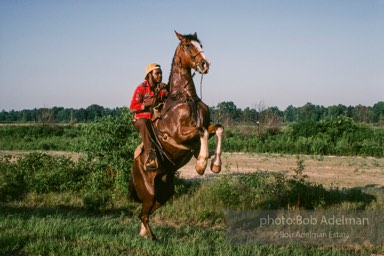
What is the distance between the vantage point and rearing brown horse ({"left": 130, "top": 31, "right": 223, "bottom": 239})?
6473 mm

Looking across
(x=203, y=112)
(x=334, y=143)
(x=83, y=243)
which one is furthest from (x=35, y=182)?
(x=334, y=143)

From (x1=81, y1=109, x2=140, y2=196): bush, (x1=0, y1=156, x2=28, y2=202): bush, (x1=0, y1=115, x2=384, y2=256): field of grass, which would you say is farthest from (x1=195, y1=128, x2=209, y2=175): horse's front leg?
(x1=0, y1=156, x2=28, y2=202): bush

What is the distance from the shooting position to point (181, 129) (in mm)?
6766

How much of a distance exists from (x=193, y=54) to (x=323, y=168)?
60.0 ft

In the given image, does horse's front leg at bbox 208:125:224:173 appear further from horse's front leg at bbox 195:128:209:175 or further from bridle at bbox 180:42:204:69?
bridle at bbox 180:42:204:69

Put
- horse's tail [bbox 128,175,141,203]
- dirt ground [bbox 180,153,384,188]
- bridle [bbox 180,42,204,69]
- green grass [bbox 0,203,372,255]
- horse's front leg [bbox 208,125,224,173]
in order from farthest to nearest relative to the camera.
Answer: dirt ground [bbox 180,153,384,188] → horse's tail [bbox 128,175,141,203] → bridle [bbox 180,42,204,69] → horse's front leg [bbox 208,125,224,173] → green grass [bbox 0,203,372,255]

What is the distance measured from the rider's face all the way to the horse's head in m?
0.74

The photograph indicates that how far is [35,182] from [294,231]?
26.2 ft

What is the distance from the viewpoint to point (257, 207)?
36.7 feet

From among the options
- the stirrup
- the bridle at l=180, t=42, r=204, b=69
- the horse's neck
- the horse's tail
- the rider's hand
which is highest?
the bridle at l=180, t=42, r=204, b=69

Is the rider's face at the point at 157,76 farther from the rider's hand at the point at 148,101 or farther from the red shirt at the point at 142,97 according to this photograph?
the rider's hand at the point at 148,101

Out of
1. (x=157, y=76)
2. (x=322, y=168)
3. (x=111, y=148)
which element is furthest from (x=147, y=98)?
(x=322, y=168)

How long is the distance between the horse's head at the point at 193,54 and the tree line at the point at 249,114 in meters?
6.85

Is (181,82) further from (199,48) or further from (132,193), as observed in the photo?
(132,193)
